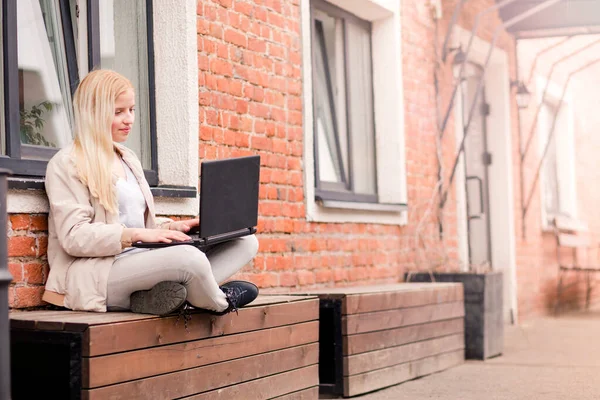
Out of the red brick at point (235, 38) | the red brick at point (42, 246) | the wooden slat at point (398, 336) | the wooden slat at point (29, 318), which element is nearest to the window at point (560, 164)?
the wooden slat at point (398, 336)

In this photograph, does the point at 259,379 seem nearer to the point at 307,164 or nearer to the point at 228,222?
A: the point at 228,222

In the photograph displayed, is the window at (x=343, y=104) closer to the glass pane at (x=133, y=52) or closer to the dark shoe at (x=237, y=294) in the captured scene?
the glass pane at (x=133, y=52)

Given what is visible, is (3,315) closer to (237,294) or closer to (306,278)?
(237,294)

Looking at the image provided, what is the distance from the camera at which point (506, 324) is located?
9367 millimetres

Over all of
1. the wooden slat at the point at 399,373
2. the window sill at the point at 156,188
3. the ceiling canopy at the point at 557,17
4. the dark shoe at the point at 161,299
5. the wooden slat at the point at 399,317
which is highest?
the ceiling canopy at the point at 557,17

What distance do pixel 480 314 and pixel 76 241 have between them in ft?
12.7

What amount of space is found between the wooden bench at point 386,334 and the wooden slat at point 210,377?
1.52ft

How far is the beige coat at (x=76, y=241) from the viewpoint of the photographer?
12.0 feet

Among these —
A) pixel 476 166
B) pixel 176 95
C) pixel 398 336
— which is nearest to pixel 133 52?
pixel 176 95

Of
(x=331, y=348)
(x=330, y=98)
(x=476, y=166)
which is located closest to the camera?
→ (x=331, y=348)

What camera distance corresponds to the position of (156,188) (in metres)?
4.62

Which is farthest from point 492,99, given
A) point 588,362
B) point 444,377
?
point 444,377

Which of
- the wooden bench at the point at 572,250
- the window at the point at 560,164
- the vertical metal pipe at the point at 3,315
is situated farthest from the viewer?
the window at the point at 560,164

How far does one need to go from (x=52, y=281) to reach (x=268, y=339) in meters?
1.02
